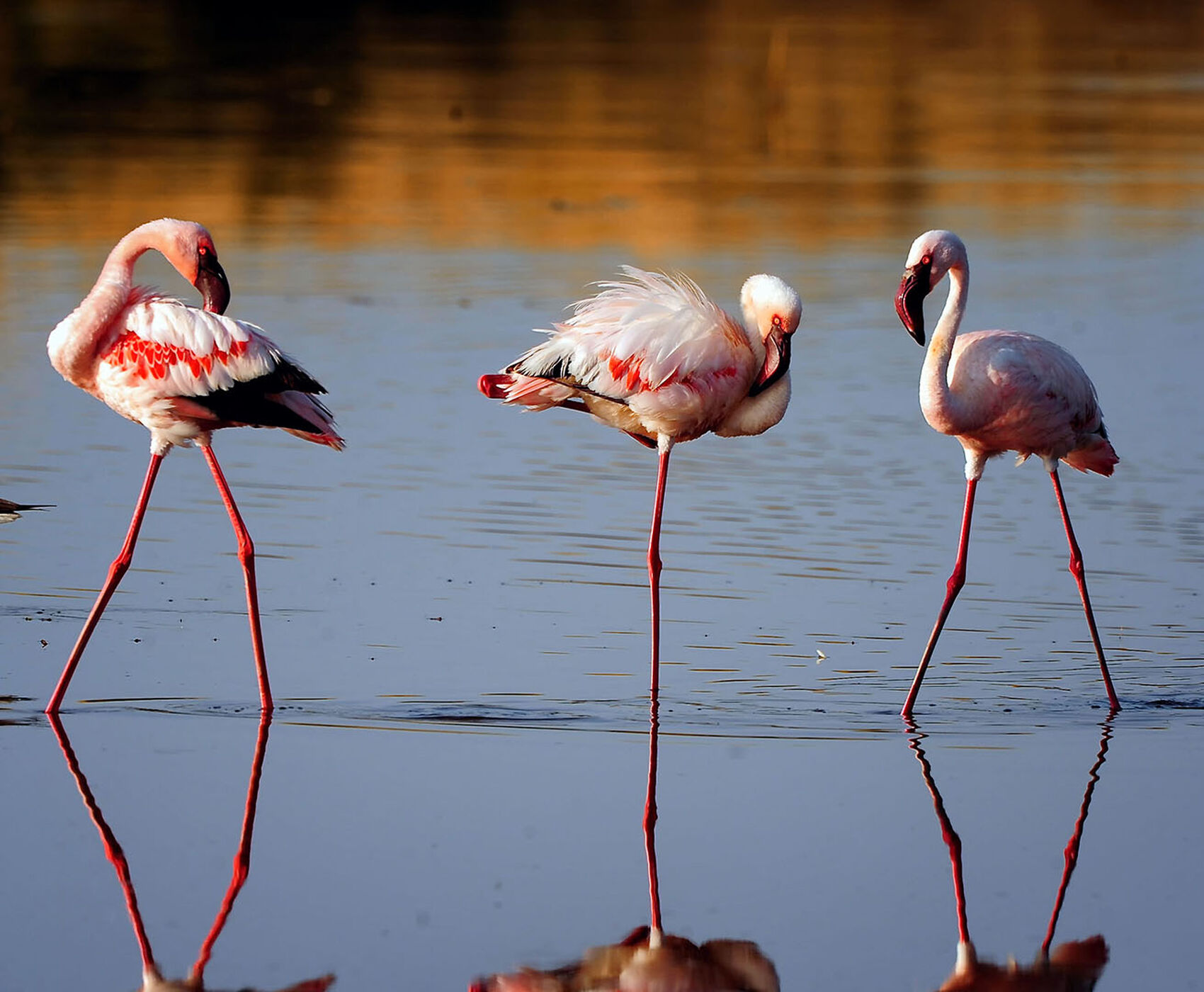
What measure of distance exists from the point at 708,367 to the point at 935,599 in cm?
133

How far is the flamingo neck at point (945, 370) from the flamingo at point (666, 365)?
47cm

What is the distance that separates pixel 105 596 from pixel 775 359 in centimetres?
234

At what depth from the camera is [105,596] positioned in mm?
6797

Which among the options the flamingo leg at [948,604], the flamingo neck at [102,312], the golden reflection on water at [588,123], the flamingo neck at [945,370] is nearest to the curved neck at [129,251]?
the flamingo neck at [102,312]

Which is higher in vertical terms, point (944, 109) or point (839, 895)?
point (944, 109)

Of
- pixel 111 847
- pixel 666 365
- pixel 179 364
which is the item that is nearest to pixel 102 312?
pixel 179 364

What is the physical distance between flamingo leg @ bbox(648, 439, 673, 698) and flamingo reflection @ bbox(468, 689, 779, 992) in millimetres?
1897

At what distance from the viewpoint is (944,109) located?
922 inches

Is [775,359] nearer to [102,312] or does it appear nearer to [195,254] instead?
[195,254]

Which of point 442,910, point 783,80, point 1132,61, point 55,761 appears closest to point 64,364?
point 55,761

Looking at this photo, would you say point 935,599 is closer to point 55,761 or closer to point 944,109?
point 55,761

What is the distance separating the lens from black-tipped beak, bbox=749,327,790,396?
7.25 meters

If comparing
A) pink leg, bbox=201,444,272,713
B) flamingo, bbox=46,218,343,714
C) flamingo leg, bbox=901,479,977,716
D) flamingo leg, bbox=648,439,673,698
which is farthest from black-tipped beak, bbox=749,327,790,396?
pink leg, bbox=201,444,272,713

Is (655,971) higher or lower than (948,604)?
lower
